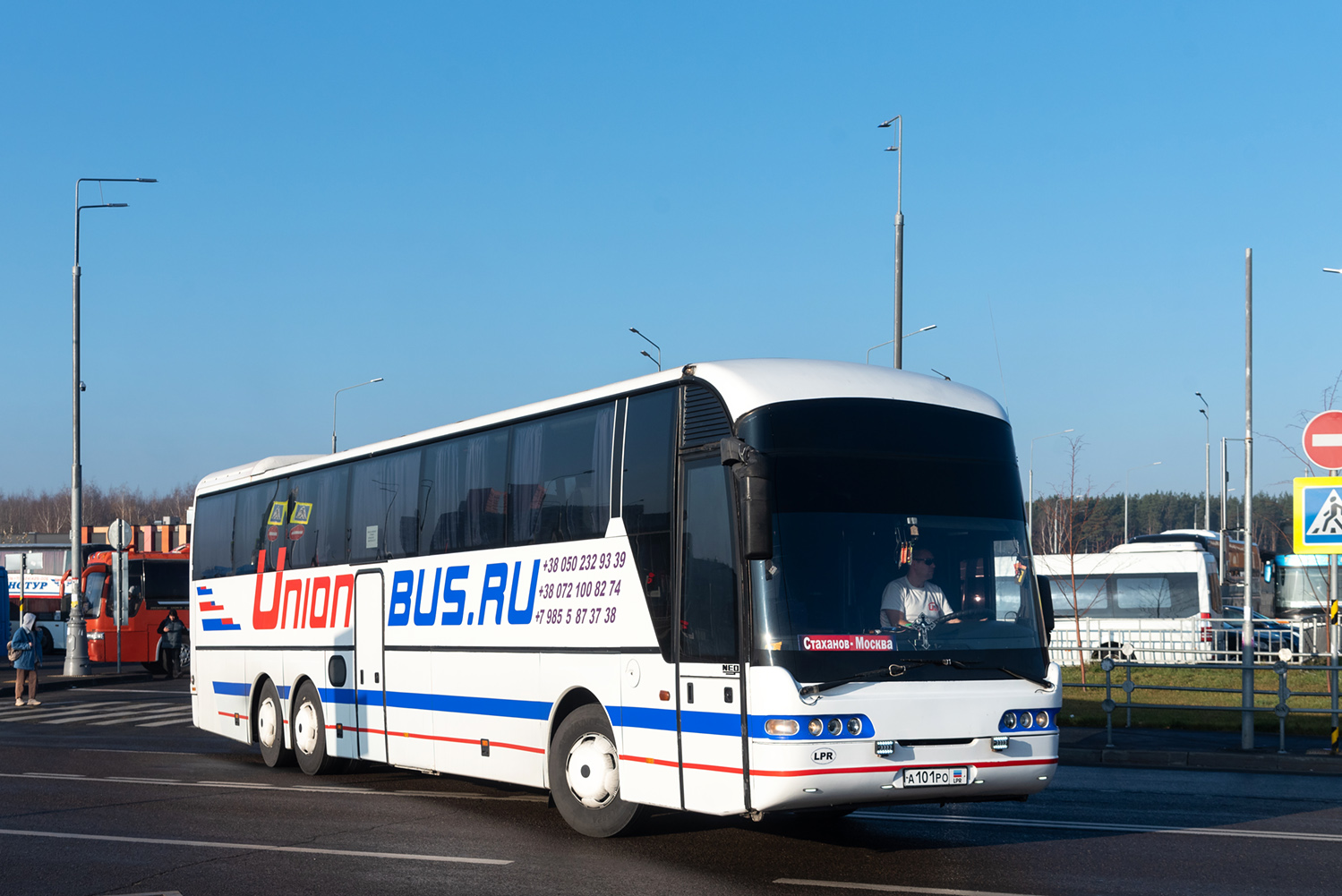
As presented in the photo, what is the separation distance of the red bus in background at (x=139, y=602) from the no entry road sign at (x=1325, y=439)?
27995mm

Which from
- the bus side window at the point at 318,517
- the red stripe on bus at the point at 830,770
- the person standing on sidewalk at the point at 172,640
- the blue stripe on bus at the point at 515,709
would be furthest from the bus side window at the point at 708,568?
the person standing on sidewalk at the point at 172,640

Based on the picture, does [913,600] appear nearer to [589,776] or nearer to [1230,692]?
[589,776]

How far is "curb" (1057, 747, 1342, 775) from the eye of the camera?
594 inches

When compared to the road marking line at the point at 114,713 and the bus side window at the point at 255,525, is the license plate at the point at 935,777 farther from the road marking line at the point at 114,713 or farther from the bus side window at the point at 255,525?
the road marking line at the point at 114,713

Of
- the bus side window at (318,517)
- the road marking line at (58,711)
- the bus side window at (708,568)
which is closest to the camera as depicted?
the bus side window at (708,568)

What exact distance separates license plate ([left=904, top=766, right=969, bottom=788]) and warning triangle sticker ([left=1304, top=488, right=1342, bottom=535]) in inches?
347

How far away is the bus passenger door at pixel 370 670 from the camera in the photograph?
13758 millimetres

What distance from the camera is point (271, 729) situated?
16.2m

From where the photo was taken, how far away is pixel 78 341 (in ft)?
111

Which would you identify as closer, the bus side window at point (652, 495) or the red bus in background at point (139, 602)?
the bus side window at point (652, 495)

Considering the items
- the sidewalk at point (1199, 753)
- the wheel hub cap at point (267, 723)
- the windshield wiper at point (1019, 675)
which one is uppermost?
the windshield wiper at point (1019, 675)

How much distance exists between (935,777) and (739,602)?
1.63 m

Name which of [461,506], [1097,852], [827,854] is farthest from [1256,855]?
[461,506]

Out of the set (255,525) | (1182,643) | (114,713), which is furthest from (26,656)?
(1182,643)
